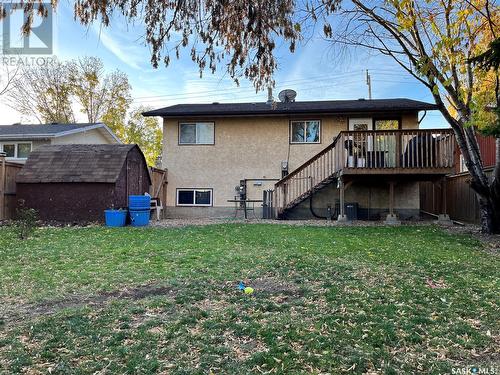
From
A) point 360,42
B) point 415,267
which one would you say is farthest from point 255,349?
point 360,42

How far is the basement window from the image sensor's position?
1566 centimetres

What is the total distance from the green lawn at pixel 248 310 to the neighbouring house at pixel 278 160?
668 cm

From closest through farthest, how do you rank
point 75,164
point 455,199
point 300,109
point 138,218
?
1. point 138,218
2. point 75,164
3. point 455,199
4. point 300,109

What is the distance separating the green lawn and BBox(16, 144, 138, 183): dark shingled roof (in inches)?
203

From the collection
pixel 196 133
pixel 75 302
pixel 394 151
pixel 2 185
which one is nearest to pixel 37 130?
pixel 2 185

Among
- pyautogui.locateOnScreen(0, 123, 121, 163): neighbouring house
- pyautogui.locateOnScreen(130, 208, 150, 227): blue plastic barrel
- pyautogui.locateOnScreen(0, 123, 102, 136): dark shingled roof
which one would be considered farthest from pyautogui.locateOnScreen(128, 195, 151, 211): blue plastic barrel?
pyautogui.locateOnScreen(0, 123, 102, 136): dark shingled roof

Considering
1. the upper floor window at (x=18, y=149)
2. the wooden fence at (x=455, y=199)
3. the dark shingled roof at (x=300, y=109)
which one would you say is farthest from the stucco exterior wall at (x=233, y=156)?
the upper floor window at (x=18, y=149)

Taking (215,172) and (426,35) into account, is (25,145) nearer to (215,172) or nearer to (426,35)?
(215,172)

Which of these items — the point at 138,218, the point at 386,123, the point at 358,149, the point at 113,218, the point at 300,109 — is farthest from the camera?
the point at 386,123

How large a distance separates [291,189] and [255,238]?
5570 mm

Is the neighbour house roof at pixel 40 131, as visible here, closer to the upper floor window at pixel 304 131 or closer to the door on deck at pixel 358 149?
the upper floor window at pixel 304 131

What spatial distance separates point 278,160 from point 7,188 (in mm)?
9483

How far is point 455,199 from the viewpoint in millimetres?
14297

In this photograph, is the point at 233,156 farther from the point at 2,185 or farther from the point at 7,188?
the point at 2,185
